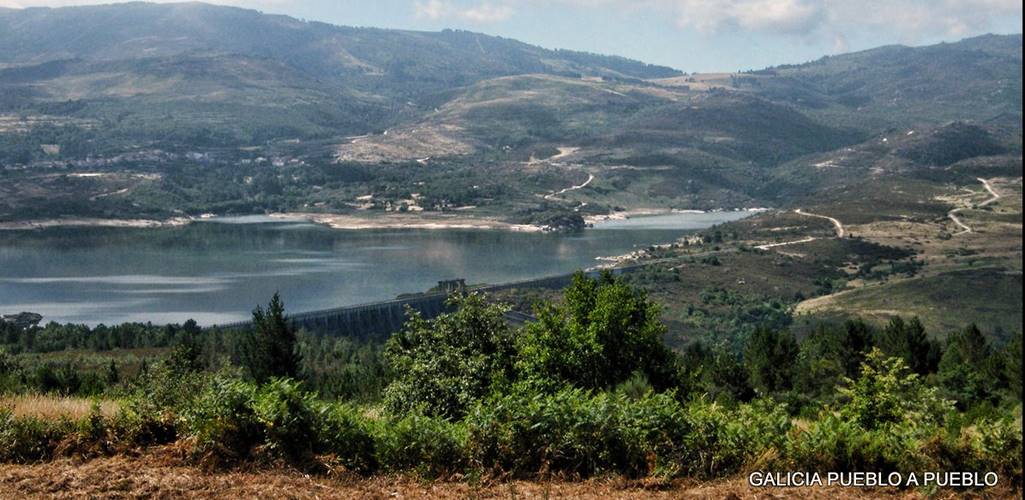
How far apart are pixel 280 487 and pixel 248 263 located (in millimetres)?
82535

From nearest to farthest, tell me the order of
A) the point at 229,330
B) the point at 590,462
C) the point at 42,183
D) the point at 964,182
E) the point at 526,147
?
1. the point at 590,462
2. the point at 229,330
3. the point at 964,182
4. the point at 42,183
5. the point at 526,147

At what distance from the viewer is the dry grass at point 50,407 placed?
29.1 feet

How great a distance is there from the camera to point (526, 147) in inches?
7456

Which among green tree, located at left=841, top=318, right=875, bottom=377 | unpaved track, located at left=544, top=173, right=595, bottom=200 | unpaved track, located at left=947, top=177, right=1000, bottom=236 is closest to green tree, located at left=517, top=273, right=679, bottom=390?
green tree, located at left=841, top=318, right=875, bottom=377

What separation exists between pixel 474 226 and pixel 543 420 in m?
112

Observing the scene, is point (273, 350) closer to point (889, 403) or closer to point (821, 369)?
point (821, 369)

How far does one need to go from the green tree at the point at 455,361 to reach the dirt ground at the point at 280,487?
3.55 meters

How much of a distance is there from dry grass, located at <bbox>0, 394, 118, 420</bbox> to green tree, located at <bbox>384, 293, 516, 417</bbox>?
11.9 feet

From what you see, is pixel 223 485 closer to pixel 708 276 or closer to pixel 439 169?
pixel 708 276

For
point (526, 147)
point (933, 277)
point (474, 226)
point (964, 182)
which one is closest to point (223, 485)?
point (933, 277)

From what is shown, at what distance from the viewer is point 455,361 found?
531 inches

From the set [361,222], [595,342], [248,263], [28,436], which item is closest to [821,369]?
[595,342]

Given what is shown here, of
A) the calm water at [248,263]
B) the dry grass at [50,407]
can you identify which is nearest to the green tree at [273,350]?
the dry grass at [50,407]

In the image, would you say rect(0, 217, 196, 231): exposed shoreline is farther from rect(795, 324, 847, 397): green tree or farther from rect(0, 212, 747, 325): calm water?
rect(795, 324, 847, 397): green tree
